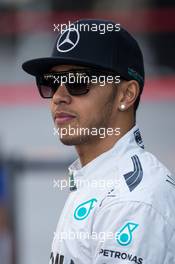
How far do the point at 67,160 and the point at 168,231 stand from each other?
443 centimetres

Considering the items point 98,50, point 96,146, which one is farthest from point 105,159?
point 98,50

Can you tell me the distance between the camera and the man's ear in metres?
2.41

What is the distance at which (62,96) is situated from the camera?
2439 millimetres

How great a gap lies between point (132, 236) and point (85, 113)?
1.66 feet

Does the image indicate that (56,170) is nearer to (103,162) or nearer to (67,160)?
(67,160)

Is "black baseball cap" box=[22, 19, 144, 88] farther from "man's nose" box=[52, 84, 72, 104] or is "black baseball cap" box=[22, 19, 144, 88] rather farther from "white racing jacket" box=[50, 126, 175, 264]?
"white racing jacket" box=[50, 126, 175, 264]

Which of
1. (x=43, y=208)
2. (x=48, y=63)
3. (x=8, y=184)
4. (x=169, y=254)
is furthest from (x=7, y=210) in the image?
(x=169, y=254)

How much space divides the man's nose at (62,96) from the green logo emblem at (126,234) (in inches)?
21.5

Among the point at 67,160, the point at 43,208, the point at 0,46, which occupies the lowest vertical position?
the point at 43,208

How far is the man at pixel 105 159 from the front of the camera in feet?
6.63

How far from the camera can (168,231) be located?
2047 mm

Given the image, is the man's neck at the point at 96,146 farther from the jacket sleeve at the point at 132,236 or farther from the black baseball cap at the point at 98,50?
the jacket sleeve at the point at 132,236

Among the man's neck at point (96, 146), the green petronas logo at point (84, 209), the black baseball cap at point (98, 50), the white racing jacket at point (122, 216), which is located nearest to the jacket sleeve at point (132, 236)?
the white racing jacket at point (122, 216)

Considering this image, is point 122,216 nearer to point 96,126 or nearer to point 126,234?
point 126,234
